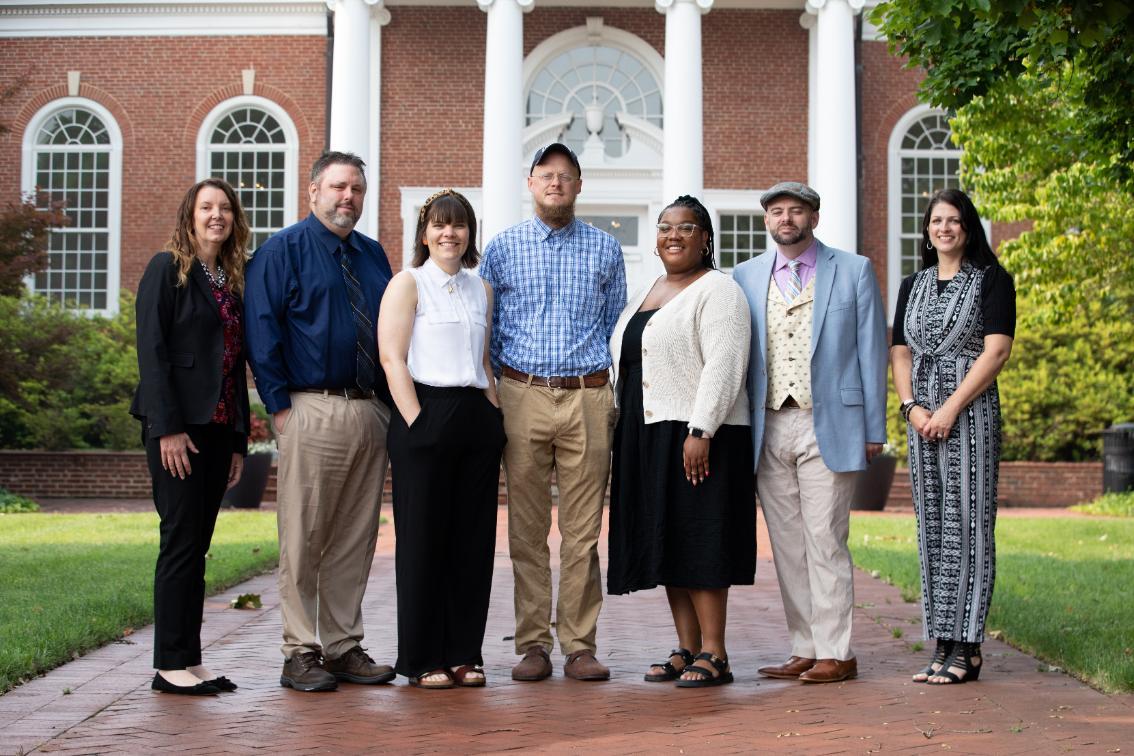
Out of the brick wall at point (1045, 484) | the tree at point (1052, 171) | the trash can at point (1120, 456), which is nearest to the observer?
the tree at point (1052, 171)

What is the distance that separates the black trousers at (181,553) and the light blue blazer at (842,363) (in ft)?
7.65

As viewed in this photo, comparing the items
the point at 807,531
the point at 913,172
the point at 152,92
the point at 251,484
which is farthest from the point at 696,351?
the point at 152,92

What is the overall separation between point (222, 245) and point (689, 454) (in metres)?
2.15

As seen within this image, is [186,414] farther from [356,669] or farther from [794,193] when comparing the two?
[794,193]

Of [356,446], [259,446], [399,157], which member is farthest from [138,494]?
[356,446]

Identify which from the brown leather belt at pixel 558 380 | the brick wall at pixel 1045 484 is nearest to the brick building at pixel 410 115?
the brick wall at pixel 1045 484

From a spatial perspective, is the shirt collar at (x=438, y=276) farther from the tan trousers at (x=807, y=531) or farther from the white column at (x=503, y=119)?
the white column at (x=503, y=119)

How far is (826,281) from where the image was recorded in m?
6.20

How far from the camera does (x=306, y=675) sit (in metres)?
5.73

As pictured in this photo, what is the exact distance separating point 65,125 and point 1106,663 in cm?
2167

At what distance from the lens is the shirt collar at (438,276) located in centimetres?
592

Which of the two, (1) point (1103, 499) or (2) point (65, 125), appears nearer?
(1) point (1103, 499)

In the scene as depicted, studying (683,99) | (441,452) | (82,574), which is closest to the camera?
(441,452)

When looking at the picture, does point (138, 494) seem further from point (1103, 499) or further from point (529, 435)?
point (529, 435)
